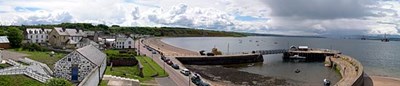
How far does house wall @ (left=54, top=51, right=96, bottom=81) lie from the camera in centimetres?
3681

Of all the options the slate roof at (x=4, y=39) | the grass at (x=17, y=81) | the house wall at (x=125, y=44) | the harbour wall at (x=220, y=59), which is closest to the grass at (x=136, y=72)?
the grass at (x=17, y=81)

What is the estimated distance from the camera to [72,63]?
121 feet

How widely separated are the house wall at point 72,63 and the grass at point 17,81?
4734 mm

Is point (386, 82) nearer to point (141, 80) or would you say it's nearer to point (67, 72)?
point (141, 80)

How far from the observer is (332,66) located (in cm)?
7656

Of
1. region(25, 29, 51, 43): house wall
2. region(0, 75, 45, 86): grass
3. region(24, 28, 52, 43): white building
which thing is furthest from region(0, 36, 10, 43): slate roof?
region(0, 75, 45, 86): grass

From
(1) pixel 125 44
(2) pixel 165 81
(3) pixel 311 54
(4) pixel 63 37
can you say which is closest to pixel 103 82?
(2) pixel 165 81

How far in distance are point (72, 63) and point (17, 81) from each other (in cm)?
692

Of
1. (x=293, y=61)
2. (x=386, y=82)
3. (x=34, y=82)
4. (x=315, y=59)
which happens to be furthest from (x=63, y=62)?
(x=315, y=59)

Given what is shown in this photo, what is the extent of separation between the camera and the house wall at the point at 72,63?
121ft

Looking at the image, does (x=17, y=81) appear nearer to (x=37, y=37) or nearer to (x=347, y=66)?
(x=347, y=66)

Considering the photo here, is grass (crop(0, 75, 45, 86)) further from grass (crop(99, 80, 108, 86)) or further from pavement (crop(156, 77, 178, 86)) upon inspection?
pavement (crop(156, 77, 178, 86))

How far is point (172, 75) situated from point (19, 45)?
140ft

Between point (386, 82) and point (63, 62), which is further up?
point (63, 62)
